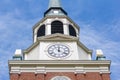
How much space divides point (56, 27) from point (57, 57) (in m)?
4.83

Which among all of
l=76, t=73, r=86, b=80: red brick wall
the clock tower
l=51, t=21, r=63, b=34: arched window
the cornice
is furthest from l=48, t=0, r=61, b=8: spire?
l=76, t=73, r=86, b=80: red brick wall

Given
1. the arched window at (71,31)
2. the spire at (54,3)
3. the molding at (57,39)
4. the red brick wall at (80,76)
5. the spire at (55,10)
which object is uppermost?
the spire at (54,3)

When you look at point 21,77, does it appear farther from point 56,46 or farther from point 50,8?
point 50,8

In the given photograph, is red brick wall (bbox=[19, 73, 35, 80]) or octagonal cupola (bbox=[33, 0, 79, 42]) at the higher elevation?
octagonal cupola (bbox=[33, 0, 79, 42])

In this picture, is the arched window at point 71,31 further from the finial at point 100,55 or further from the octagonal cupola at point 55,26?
the finial at point 100,55

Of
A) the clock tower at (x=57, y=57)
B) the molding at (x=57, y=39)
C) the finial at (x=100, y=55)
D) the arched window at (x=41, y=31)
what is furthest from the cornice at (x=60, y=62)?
the arched window at (x=41, y=31)

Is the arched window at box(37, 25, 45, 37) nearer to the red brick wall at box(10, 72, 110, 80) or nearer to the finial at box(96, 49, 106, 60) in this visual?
the finial at box(96, 49, 106, 60)

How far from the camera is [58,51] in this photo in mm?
52406

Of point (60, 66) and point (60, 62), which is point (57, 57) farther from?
point (60, 66)

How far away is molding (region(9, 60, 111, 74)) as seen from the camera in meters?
50.5

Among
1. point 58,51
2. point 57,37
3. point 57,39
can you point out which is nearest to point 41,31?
point 57,37

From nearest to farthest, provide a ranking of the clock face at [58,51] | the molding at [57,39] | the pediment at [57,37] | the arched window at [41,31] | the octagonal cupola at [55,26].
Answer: the clock face at [58,51] < the molding at [57,39] < the pediment at [57,37] < the octagonal cupola at [55,26] < the arched window at [41,31]

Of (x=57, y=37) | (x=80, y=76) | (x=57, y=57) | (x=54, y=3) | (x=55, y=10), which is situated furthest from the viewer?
(x=54, y=3)

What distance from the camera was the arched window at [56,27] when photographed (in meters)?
55.1
